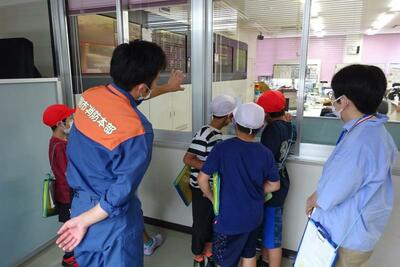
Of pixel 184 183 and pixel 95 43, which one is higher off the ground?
pixel 95 43

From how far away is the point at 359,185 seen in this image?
3.63 ft

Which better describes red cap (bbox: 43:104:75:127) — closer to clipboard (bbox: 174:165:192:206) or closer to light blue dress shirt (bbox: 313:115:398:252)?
clipboard (bbox: 174:165:192:206)

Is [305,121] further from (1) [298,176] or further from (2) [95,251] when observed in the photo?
(2) [95,251]

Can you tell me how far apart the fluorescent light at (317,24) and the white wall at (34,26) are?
7.97 feet

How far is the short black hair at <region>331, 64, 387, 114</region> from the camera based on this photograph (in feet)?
3.66

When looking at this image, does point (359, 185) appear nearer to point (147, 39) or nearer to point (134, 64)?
point (134, 64)

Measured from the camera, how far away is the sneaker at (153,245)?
Answer: 2.23 metres

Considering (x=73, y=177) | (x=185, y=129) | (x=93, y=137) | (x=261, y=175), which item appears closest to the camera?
(x=93, y=137)

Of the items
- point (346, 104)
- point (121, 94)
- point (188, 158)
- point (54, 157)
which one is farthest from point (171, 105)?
point (346, 104)

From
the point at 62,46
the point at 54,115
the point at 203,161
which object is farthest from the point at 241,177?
the point at 62,46

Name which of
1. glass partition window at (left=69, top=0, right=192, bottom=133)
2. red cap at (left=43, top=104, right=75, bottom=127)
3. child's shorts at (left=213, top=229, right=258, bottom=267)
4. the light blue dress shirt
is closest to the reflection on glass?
glass partition window at (left=69, top=0, right=192, bottom=133)

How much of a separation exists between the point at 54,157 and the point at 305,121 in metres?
1.78

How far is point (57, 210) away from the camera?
1.84 metres

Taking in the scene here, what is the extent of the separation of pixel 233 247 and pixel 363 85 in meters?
1.12
